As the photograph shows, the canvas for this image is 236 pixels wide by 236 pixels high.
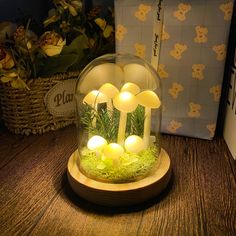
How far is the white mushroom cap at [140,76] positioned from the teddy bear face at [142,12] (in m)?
0.16

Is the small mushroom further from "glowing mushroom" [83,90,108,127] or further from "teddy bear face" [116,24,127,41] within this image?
"teddy bear face" [116,24,127,41]

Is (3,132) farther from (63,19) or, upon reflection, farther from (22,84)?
(63,19)

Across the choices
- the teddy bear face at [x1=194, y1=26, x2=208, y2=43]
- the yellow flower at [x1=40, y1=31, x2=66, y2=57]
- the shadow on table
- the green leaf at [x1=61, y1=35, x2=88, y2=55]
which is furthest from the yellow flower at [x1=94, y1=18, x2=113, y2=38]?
the shadow on table

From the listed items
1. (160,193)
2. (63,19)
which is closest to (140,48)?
(63,19)

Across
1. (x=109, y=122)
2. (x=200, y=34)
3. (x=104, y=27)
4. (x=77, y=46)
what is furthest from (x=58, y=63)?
(x=200, y=34)

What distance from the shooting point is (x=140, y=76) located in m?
0.69

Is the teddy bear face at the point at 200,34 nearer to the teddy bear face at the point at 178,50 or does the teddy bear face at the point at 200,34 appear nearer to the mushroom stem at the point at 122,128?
the teddy bear face at the point at 178,50

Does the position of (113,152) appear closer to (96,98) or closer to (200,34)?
(96,98)

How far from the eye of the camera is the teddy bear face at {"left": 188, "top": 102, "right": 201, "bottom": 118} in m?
0.79

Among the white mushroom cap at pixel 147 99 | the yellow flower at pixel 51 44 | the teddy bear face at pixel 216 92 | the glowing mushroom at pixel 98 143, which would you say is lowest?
the glowing mushroom at pixel 98 143

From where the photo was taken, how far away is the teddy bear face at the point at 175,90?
787 mm

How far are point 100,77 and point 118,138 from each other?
0.50ft

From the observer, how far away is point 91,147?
1.93 ft

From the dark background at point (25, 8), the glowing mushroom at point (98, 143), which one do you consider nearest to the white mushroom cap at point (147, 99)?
the glowing mushroom at point (98, 143)
